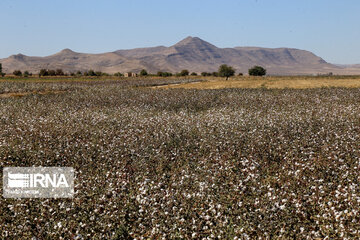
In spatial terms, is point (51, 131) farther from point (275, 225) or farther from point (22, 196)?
point (275, 225)

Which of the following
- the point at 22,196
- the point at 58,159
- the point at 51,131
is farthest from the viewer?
the point at 51,131

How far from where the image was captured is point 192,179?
36.8 ft

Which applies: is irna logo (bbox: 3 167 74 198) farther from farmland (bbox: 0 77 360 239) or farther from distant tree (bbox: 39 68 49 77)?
distant tree (bbox: 39 68 49 77)

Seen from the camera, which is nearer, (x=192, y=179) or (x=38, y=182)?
(x=192, y=179)

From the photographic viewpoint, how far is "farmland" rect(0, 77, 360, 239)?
26.6 feet

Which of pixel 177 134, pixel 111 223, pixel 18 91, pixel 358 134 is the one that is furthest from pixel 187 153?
pixel 18 91

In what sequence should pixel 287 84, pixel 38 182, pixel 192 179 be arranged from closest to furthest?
1. pixel 192 179
2. pixel 38 182
3. pixel 287 84

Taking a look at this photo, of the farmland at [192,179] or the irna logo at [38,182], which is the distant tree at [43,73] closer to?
the farmland at [192,179]

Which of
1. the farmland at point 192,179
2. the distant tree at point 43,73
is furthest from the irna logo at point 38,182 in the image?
the distant tree at point 43,73

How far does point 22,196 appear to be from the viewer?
1047 cm

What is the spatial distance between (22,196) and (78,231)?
3581mm

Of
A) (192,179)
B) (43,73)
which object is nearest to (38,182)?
(192,179)

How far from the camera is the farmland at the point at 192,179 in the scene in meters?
8.10

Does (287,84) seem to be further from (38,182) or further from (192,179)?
(38,182)
